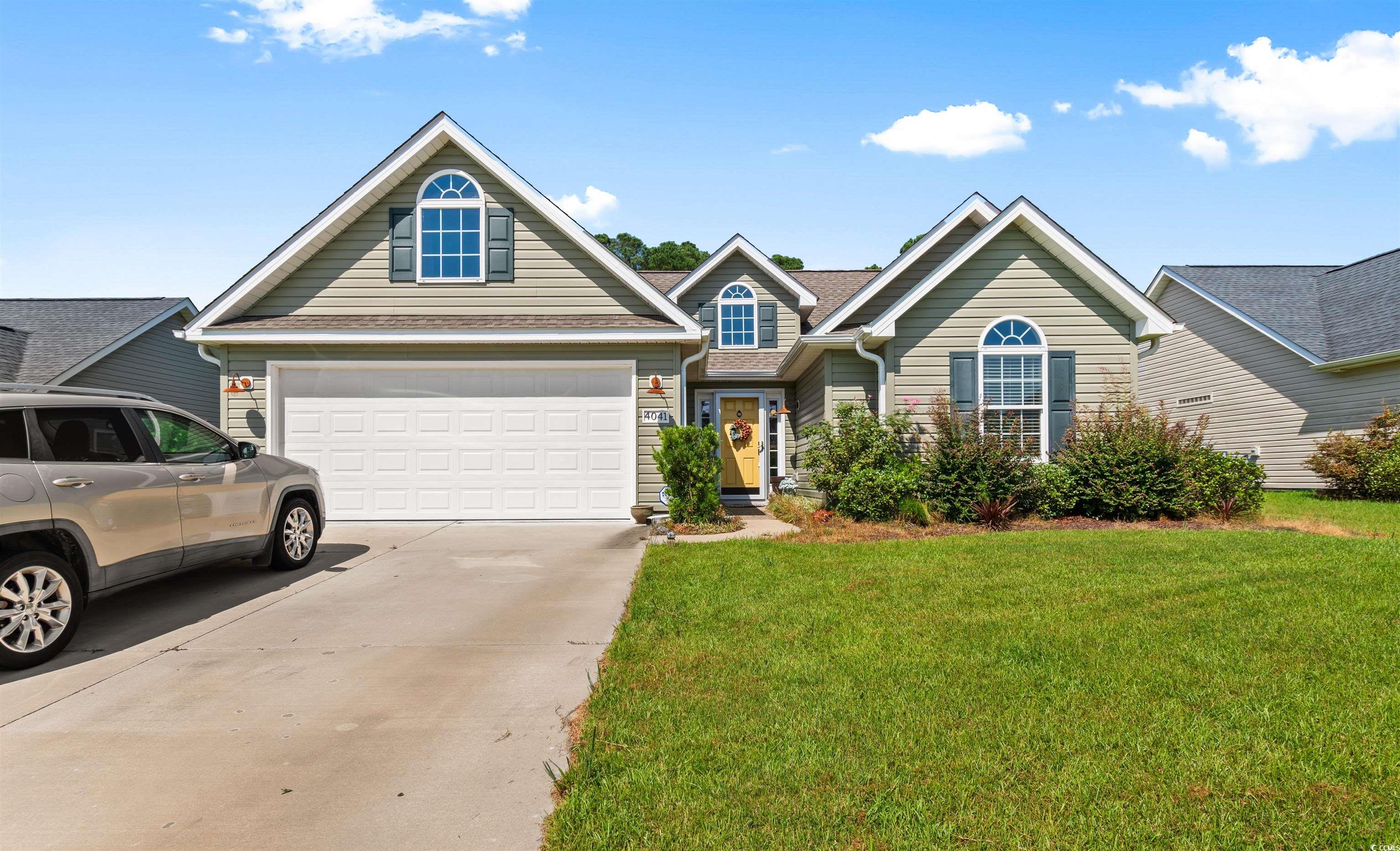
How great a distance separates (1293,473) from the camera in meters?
17.0

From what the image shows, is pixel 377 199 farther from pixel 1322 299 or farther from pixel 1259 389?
pixel 1322 299

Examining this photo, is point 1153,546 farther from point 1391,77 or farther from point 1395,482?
point 1391,77

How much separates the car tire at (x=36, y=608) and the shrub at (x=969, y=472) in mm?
9716

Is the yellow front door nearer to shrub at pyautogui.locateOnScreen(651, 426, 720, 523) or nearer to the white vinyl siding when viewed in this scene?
shrub at pyautogui.locateOnScreen(651, 426, 720, 523)

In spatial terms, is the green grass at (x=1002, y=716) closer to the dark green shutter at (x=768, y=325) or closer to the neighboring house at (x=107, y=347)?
the dark green shutter at (x=768, y=325)

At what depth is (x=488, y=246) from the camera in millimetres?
11844

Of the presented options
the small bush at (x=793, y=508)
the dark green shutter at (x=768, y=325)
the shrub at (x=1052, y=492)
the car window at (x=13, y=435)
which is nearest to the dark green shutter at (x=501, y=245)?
the small bush at (x=793, y=508)

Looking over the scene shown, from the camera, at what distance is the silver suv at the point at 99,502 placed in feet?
15.4

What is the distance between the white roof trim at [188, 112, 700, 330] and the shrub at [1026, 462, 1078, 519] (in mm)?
5631

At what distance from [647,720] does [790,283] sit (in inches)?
612

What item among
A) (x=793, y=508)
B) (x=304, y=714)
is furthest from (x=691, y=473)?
(x=304, y=714)

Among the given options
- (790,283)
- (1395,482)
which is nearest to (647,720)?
(790,283)

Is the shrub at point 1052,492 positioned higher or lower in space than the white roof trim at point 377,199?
lower

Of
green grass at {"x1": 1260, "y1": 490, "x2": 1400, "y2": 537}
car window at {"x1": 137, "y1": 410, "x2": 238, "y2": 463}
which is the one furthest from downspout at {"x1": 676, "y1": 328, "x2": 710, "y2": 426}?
green grass at {"x1": 1260, "y1": 490, "x2": 1400, "y2": 537}
